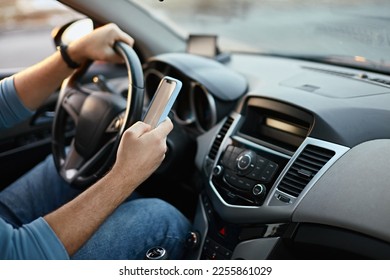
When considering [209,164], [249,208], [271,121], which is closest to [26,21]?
[209,164]

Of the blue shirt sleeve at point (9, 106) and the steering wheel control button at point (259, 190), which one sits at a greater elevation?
the steering wheel control button at point (259, 190)

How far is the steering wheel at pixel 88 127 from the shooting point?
1.25m

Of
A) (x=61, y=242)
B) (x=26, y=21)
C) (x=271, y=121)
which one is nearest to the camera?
(x=61, y=242)

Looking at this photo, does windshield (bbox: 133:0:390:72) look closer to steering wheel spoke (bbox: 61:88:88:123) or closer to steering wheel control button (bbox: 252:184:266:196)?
steering wheel spoke (bbox: 61:88:88:123)

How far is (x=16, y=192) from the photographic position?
53.1 inches

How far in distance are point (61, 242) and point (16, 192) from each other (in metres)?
0.57

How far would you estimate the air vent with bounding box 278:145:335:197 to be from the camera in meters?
1.06

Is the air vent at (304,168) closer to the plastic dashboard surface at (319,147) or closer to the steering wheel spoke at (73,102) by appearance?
the plastic dashboard surface at (319,147)

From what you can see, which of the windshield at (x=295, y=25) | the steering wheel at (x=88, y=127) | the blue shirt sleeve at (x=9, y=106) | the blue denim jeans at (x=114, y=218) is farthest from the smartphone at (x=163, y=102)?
the blue shirt sleeve at (x=9, y=106)

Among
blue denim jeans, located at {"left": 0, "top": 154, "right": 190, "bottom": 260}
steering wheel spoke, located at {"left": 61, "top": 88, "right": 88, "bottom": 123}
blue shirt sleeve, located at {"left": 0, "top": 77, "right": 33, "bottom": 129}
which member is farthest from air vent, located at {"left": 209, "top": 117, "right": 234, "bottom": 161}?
blue shirt sleeve, located at {"left": 0, "top": 77, "right": 33, "bottom": 129}

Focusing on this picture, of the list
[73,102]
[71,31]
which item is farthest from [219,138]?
[71,31]

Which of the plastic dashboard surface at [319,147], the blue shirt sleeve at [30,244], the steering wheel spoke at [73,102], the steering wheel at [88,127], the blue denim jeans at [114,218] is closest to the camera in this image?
the blue shirt sleeve at [30,244]

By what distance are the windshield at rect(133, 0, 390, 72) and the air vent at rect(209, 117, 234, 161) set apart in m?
0.42
